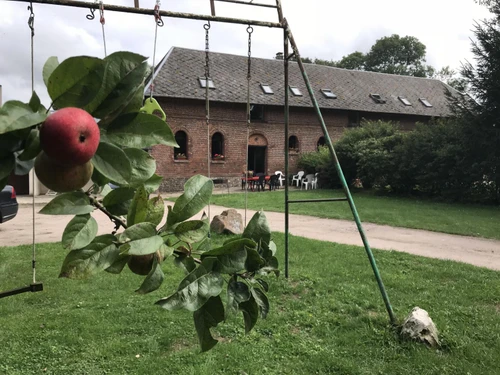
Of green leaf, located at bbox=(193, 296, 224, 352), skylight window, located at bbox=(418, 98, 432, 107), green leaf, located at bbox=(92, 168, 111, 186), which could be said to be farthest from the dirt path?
skylight window, located at bbox=(418, 98, 432, 107)

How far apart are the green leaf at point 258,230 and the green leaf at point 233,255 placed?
0.52 ft

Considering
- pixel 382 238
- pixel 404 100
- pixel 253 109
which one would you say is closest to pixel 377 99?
pixel 404 100

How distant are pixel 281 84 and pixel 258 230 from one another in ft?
81.9

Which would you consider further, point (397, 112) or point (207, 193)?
point (397, 112)

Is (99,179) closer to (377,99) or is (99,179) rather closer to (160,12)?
(160,12)

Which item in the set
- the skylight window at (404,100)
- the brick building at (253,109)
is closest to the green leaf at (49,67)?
the brick building at (253,109)

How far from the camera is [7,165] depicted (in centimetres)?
47

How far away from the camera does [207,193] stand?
0.80 metres

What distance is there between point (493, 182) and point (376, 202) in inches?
163

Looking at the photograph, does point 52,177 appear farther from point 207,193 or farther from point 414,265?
point 414,265

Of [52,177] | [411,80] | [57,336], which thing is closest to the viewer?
[52,177]

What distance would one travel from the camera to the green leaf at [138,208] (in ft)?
2.15

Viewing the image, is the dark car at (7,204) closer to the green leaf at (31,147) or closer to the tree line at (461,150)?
the green leaf at (31,147)

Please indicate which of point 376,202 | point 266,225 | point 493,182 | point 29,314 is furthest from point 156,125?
point 493,182
